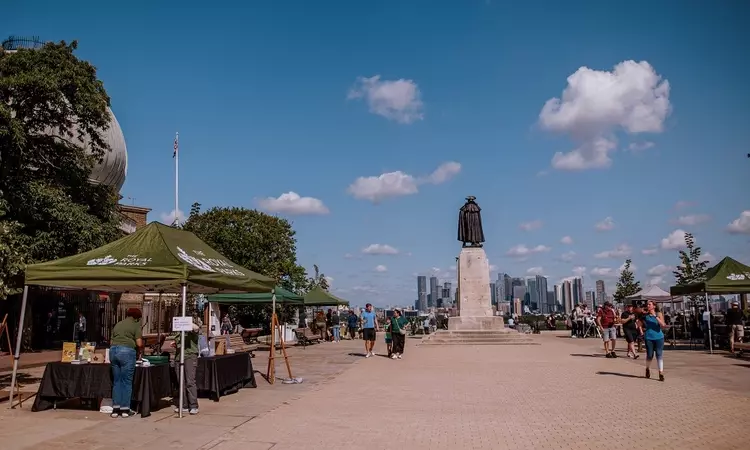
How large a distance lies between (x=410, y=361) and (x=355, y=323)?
16.9 metres

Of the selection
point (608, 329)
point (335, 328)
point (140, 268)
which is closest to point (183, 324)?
point (140, 268)

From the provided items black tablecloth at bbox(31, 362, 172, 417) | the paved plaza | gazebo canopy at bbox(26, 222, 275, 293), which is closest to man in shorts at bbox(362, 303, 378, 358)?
the paved plaza

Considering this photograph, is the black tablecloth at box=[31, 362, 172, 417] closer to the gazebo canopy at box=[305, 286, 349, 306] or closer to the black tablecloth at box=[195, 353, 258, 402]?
the black tablecloth at box=[195, 353, 258, 402]

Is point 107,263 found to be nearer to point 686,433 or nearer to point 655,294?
point 686,433

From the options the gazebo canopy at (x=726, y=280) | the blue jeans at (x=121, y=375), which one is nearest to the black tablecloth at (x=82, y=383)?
the blue jeans at (x=121, y=375)

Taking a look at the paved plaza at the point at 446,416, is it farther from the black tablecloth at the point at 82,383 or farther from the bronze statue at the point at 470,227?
the bronze statue at the point at 470,227

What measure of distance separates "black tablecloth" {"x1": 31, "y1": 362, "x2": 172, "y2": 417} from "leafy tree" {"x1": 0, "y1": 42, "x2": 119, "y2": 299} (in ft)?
37.0

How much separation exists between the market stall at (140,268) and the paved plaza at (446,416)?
1.35 meters

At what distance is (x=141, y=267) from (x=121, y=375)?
1742mm

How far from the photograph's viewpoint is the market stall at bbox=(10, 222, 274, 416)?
967cm

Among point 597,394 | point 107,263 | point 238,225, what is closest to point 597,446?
point 597,394

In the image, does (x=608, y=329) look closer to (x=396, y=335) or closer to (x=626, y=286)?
(x=396, y=335)

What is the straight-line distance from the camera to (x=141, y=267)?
9.75 meters

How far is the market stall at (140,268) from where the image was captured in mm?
9672
